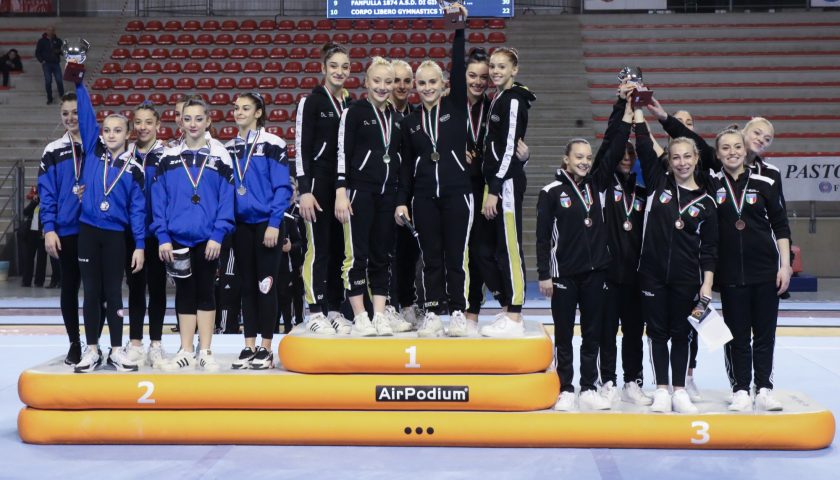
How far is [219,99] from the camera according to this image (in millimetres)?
18781

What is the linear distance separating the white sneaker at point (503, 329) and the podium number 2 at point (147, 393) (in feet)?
7.04

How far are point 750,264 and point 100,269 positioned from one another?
4142 millimetres

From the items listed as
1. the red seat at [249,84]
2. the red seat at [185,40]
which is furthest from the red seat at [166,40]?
the red seat at [249,84]

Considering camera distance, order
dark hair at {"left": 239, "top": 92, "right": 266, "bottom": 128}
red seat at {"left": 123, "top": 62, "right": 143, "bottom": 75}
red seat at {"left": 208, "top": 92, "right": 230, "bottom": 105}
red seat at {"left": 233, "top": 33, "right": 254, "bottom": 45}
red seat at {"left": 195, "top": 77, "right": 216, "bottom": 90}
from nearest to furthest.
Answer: dark hair at {"left": 239, "top": 92, "right": 266, "bottom": 128} < red seat at {"left": 208, "top": 92, "right": 230, "bottom": 105} < red seat at {"left": 195, "top": 77, "right": 216, "bottom": 90} < red seat at {"left": 123, "top": 62, "right": 143, "bottom": 75} < red seat at {"left": 233, "top": 33, "right": 254, "bottom": 45}

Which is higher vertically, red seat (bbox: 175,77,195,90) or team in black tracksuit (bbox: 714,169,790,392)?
red seat (bbox: 175,77,195,90)

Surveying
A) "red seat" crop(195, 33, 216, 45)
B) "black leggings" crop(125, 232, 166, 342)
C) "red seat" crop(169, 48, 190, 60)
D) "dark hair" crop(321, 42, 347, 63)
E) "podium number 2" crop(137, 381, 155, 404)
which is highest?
"red seat" crop(195, 33, 216, 45)

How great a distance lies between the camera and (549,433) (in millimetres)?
5852

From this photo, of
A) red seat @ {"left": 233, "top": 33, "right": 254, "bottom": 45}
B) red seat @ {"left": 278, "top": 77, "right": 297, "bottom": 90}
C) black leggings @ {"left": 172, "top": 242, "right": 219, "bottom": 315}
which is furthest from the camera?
red seat @ {"left": 233, "top": 33, "right": 254, "bottom": 45}

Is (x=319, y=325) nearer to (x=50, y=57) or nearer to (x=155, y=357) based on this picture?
(x=155, y=357)

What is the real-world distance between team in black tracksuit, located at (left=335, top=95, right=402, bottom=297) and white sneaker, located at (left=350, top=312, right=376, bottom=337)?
21 cm

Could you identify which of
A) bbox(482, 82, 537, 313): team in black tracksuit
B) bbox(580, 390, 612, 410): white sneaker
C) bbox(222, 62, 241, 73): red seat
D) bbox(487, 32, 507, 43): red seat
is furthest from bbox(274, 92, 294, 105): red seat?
bbox(580, 390, 612, 410): white sneaker

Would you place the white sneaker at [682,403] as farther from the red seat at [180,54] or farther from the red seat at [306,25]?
the red seat at [180,54]

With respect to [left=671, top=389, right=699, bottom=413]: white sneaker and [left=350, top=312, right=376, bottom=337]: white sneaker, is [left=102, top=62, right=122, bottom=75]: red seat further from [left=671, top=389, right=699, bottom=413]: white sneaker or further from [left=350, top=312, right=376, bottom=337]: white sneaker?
[left=671, top=389, right=699, bottom=413]: white sneaker

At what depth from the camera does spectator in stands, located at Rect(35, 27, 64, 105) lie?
18.5m
